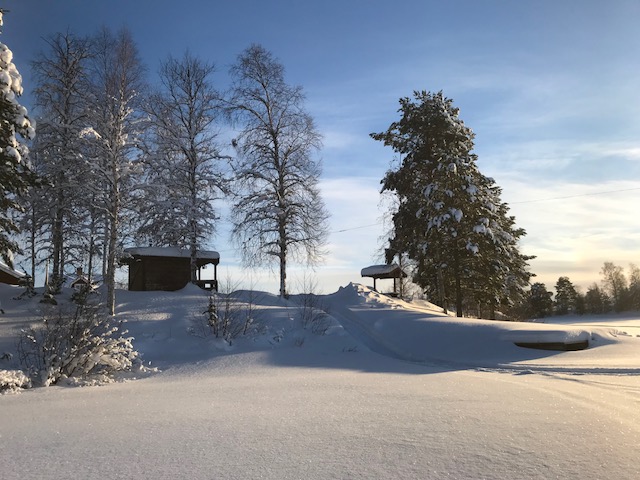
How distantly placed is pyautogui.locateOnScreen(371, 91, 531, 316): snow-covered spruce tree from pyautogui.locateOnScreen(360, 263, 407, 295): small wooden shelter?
7.24 meters

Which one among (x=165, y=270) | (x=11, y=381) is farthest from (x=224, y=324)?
(x=165, y=270)

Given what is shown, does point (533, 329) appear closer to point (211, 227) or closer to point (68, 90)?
point (211, 227)

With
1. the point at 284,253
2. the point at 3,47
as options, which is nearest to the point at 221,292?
the point at 284,253

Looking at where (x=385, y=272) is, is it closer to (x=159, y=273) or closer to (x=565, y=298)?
(x=159, y=273)

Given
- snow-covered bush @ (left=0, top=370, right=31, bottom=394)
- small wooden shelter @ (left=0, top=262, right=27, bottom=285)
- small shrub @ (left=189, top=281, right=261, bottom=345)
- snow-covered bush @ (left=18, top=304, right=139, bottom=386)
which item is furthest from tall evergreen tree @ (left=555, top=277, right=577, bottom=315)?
snow-covered bush @ (left=0, top=370, right=31, bottom=394)

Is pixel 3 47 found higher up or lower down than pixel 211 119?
lower down

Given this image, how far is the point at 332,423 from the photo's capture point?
4.89 meters

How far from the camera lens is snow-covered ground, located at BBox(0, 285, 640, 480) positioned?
11.6ft

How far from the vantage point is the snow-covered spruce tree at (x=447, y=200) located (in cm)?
2236

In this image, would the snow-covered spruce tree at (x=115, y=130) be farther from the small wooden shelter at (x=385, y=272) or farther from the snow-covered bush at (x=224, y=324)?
the small wooden shelter at (x=385, y=272)

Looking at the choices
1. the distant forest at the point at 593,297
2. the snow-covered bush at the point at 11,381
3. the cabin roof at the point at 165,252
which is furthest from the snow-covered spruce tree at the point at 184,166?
A: the distant forest at the point at 593,297

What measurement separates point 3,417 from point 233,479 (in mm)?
4020

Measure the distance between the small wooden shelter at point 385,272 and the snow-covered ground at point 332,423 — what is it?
21.1 metres

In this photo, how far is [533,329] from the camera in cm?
1498
